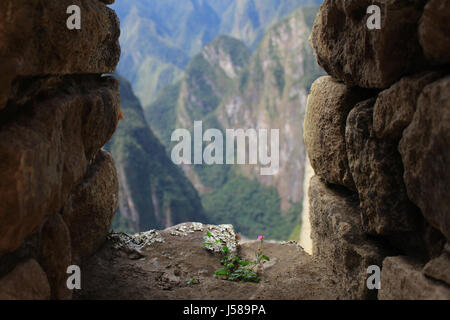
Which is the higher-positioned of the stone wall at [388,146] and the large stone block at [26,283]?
the stone wall at [388,146]

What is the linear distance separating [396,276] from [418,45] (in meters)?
1.52

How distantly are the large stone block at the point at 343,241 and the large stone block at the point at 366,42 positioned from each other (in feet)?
3.62

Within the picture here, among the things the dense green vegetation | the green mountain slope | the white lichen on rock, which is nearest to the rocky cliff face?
the dense green vegetation

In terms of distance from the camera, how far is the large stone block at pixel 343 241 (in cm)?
320

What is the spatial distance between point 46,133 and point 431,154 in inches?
93.4

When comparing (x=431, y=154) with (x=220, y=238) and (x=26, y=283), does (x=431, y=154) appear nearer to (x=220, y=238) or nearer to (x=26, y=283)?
(x=26, y=283)

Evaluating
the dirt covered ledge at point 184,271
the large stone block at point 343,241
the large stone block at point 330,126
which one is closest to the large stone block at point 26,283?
the dirt covered ledge at point 184,271

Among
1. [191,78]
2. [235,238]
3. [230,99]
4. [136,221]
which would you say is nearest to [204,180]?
[230,99]

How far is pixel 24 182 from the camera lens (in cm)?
232

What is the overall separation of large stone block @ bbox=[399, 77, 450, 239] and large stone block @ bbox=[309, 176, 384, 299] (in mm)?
771

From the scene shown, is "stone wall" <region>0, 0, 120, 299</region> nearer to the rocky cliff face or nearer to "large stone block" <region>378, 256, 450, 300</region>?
"large stone block" <region>378, 256, 450, 300</region>

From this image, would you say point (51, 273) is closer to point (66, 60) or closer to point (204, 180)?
point (66, 60)

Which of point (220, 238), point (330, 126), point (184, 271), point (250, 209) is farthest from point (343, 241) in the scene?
point (250, 209)

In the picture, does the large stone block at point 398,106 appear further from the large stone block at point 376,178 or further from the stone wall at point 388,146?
the large stone block at point 376,178
